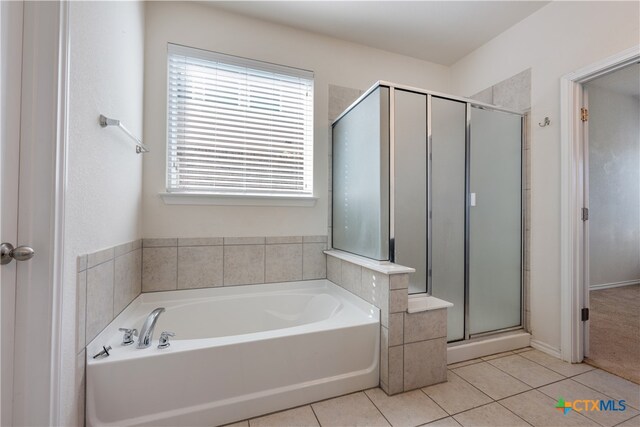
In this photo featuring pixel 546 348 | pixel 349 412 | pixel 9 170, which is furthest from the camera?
pixel 546 348

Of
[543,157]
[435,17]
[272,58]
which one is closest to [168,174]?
[272,58]

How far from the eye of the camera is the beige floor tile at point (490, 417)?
1.32 metres

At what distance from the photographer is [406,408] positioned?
143 centimetres

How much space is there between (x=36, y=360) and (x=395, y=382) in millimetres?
1573

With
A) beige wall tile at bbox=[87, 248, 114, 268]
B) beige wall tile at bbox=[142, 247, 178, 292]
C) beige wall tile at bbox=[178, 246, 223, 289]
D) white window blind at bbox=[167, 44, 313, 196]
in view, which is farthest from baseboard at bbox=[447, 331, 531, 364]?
beige wall tile at bbox=[87, 248, 114, 268]

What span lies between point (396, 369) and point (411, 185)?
3.67 feet

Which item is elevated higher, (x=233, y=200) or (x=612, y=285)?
(x=233, y=200)

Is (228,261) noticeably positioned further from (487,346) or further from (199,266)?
(487,346)

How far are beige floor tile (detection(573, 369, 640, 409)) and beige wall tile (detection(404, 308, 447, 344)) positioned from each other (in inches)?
35.5

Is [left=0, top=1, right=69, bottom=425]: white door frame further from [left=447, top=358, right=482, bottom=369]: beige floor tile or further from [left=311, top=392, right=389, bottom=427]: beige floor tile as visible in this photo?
[left=447, top=358, right=482, bottom=369]: beige floor tile

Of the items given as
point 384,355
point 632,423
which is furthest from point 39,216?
point 632,423

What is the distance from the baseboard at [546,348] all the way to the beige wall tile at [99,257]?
2.88m

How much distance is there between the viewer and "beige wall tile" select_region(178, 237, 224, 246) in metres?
2.01

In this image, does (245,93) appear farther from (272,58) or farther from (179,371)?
(179,371)
